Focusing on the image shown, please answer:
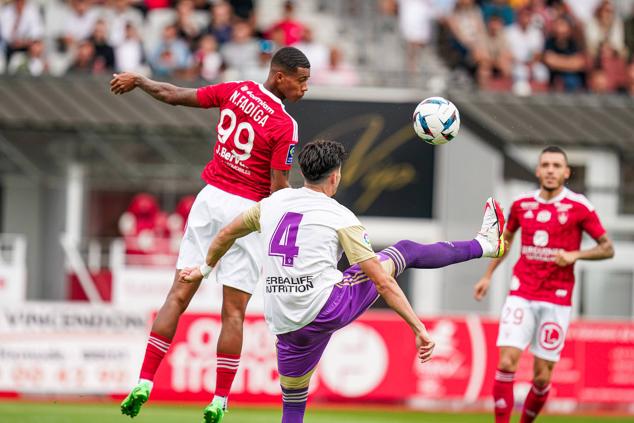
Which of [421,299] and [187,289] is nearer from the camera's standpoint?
[187,289]

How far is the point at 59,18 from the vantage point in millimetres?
21031

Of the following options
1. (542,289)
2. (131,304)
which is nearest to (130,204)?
(131,304)

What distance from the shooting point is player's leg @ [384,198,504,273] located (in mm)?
9516

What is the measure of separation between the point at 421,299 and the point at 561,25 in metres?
5.02

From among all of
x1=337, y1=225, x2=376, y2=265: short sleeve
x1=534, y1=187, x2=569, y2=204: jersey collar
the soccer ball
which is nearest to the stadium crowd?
x1=534, y1=187, x2=569, y2=204: jersey collar

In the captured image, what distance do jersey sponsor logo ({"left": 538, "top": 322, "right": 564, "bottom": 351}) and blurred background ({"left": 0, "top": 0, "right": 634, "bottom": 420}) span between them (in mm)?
7045

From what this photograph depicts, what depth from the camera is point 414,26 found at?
21.5m

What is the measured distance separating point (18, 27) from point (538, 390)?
447 inches

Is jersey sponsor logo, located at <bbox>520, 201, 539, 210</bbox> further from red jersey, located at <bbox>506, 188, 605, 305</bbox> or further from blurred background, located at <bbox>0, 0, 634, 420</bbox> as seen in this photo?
blurred background, located at <bbox>0, 0, 634, 420</bbox>

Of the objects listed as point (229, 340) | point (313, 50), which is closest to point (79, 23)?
point (313, 50)

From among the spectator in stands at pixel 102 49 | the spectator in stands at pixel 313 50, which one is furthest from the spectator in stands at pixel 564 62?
the spectator in stands at pixel 102 49

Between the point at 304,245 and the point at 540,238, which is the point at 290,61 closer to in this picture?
the point at 304,245

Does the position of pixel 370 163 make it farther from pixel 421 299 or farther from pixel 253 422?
pixel 253 422

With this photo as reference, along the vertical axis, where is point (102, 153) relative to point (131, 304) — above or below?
above
